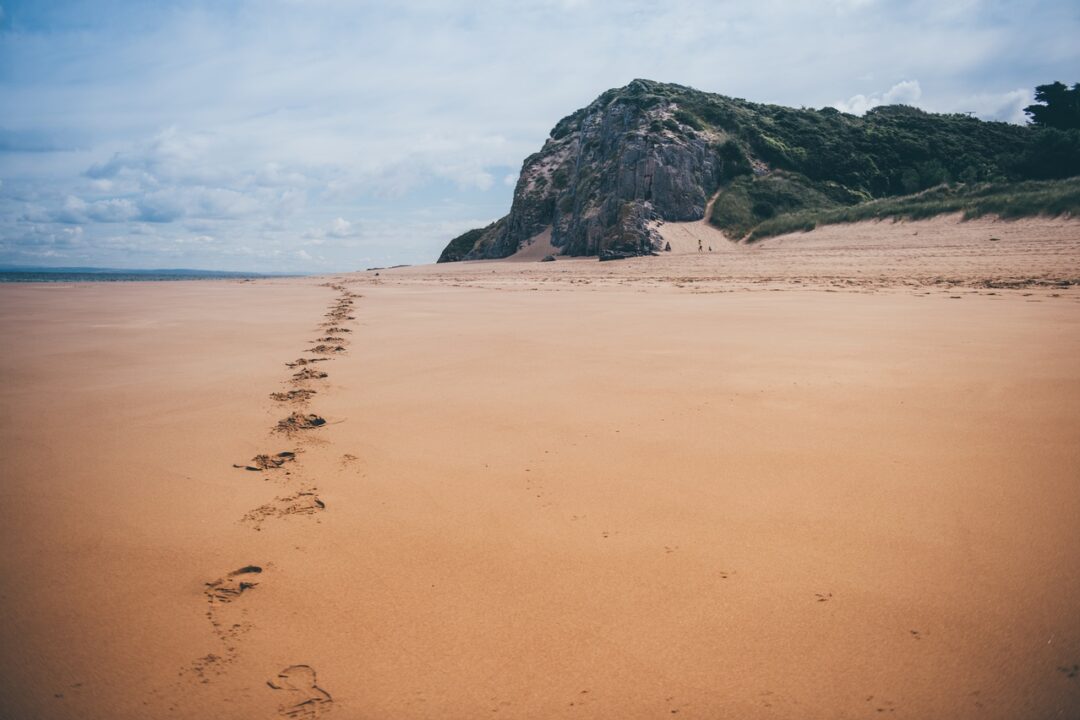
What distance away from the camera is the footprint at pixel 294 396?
3.93 m

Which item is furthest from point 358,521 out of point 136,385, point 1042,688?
point 136,385

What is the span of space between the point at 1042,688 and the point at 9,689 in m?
2.47

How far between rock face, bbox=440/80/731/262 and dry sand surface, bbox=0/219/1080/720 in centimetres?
2545

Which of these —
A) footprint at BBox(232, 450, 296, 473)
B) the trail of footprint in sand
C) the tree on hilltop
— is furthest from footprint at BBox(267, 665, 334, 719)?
the tree on hilltop

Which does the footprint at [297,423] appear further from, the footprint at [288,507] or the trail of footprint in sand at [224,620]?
the trail of footprint in sand at [224,620]

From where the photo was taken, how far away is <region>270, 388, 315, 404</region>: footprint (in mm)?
3926

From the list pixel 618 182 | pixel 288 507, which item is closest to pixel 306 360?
Answer: pixel 288 507

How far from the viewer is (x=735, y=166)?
36.8 m

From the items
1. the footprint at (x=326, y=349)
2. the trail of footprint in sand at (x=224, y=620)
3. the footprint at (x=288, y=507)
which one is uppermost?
the footprint at (x=326, y=349)

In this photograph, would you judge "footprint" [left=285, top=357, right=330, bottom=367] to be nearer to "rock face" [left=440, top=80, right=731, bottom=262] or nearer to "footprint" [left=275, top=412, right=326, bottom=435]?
"footprint" [left=275, top=412, right=326, bottom=435]

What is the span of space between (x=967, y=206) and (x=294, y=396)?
2473 centimetres

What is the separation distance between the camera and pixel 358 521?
7.22 ft

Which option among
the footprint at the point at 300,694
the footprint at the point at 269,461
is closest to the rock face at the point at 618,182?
the footprint at the point at 269,461

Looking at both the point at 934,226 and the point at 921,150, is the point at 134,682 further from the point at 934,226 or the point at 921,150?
the point at 921,150
